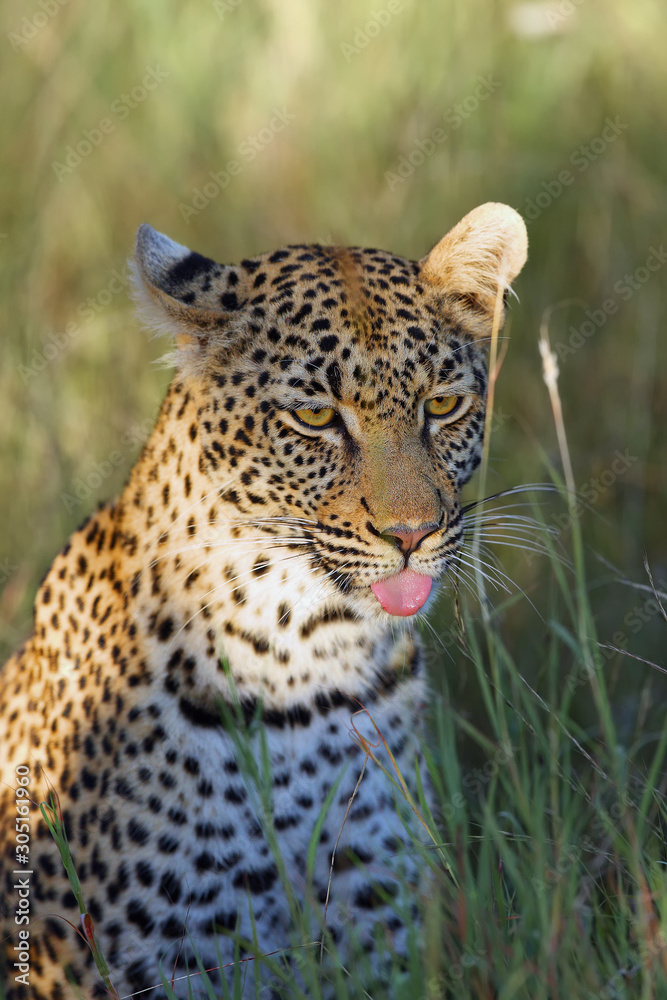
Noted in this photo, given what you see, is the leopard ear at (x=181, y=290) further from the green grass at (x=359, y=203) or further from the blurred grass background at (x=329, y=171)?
the blurred grass background at (x=329, y=171)

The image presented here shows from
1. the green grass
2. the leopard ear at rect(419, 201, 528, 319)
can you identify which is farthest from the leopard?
the green grass

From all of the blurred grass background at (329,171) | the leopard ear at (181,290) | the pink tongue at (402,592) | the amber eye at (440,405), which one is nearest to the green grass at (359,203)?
the blurred grass background at (329,171)

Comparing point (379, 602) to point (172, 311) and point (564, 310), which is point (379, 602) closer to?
point (172, 311)

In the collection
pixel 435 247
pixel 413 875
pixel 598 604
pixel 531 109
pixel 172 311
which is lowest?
pixel 413 875

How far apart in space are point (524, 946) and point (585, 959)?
0.63 ft

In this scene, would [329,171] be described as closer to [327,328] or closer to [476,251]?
[476,251]

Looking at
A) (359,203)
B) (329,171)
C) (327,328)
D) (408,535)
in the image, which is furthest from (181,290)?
(329,171)

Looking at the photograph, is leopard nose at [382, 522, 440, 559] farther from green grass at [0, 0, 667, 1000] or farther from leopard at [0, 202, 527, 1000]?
green grass at [0, 0, 667, 1000]

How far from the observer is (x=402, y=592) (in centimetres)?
323

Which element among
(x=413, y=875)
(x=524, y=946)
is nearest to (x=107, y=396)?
(x=413, y=875)

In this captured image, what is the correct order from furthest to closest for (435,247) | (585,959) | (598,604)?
(598,604), (435,247), (585,959)

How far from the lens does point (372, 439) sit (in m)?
3.22

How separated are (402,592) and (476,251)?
1.11m

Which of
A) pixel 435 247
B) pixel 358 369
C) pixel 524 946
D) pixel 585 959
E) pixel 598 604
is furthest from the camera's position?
pixel 598 604
